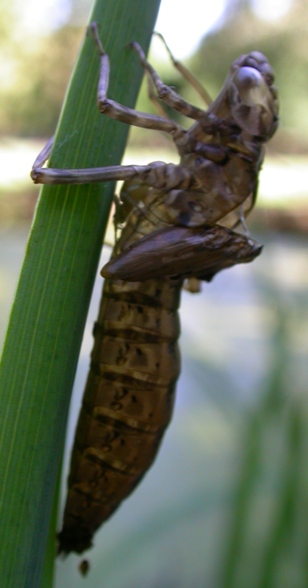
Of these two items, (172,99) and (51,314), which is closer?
(51,314)

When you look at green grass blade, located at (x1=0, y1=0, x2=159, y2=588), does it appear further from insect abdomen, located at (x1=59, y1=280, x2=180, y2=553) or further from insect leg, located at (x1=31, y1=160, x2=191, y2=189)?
insect abdomen, located at (x1=59, y1=280, x2=180, y2=553)

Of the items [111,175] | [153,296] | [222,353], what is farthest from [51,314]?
[222,353]

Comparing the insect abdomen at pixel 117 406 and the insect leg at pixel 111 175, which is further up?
the insect leg at pixel 111 175

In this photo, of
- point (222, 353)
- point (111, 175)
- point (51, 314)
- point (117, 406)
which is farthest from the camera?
point (222, 353)

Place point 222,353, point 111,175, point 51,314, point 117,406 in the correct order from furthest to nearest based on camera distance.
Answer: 1. point 222,353
2. point 117,406
3. point 111,175
4. point 51,314

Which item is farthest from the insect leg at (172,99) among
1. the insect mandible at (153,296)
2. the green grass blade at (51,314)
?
the green grass blade at (51,314)

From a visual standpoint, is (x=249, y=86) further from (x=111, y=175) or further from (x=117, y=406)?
(x=117, y=406)

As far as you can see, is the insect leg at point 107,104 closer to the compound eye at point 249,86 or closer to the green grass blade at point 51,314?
the green grass blade at point 51,314
